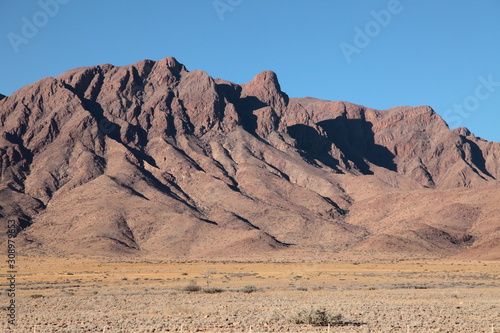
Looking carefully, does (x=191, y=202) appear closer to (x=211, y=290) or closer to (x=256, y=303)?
(x=211, y=290)

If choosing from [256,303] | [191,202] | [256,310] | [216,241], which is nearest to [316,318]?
[256,310]

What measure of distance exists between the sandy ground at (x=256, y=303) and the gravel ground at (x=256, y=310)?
0.05m

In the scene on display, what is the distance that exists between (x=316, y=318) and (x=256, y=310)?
7.05 metres

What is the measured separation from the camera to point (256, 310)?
1503 inches

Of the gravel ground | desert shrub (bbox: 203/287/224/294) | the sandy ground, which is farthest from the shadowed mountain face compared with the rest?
the gravel ground

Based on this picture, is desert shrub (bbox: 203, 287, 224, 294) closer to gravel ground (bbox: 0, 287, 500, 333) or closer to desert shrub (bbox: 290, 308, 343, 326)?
gravel ground (bbox: 0, 287, 500, 333)

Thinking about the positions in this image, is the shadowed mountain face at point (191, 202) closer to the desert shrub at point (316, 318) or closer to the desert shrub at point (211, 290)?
the desert shrub at point (211, 290)

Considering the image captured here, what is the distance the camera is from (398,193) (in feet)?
550

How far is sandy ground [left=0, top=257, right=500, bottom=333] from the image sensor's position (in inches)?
1230

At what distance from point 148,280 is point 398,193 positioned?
115 m

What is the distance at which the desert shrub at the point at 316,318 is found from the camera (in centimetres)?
3188

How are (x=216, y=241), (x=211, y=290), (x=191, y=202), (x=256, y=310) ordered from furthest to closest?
(x=191, y=202) → (x=216, y=241) → (x=211, y=290) → (x=256, y=310)

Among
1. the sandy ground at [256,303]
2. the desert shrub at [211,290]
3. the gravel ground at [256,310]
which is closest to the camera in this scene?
the gravel ground at [256,310]

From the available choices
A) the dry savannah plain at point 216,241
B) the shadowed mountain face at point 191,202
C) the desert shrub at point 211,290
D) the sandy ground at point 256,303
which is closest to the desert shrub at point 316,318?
the dry savannah plain at point 216,241
